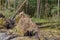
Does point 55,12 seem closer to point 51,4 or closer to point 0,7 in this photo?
point 51,4

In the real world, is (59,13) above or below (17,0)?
below

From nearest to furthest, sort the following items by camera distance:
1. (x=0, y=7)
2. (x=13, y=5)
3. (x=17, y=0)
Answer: (x=17, y=0)
(x=13, y=5)
(x=0, y=7)

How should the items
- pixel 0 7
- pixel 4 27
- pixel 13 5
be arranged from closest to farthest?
pixel 4 27, pixel 13 5, pixel 0 7

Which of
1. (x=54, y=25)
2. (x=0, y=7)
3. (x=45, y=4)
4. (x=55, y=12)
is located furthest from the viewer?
(x=0, y=7)

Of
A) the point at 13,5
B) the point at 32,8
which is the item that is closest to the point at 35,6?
the point at 32,8

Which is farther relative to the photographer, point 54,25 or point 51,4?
point 51,4

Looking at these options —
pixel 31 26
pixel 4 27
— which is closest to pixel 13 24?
pixel 4 27

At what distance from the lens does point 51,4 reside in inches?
719

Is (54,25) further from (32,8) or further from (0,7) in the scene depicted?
(0,7)

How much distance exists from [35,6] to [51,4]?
4.87 feet

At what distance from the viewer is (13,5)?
2084 centimetres

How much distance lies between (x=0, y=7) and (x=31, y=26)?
13.8 metres

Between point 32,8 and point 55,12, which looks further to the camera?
point 32,8

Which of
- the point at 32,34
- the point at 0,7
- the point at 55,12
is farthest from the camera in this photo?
the point at 0,7
